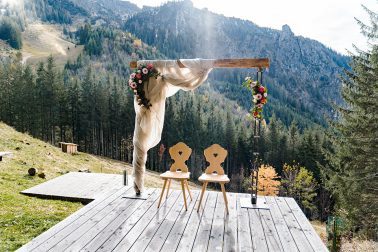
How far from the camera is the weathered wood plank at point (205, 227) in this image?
4926 millimetres

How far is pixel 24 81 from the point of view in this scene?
38969mm

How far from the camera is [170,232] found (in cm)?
545

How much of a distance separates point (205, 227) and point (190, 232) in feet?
1.24

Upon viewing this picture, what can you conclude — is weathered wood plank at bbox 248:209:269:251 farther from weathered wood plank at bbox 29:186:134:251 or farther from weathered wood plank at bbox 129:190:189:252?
weathered wood plank at bbox 29:186:134:251

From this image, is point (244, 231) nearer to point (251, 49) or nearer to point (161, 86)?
point (161, 86)

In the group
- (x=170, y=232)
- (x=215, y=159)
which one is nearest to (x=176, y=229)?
(x=170, y=232)

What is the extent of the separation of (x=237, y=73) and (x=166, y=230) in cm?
15498

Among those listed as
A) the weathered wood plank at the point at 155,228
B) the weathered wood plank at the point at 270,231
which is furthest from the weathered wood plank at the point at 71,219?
the weathered wood plank at the point at 270,231

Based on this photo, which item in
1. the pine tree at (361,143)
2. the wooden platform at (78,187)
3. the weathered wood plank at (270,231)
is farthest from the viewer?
the pine tree at (361,143)

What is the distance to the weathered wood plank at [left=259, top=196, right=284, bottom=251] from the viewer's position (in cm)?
498

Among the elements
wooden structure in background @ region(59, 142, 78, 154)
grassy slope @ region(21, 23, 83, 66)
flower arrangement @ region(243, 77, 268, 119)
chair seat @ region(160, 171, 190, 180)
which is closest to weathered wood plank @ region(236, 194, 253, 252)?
chair seat @ region(160, 171, 190, 180)

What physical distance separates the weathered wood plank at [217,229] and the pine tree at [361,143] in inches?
272

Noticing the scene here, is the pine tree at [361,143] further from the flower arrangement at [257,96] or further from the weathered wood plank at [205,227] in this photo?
the weathered wood plank at [205,227]

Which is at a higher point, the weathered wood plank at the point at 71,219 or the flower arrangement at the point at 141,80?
the flower arrangement at the point at 141,80
